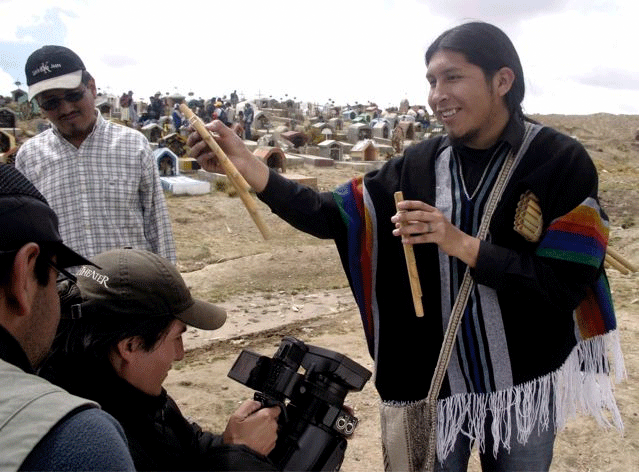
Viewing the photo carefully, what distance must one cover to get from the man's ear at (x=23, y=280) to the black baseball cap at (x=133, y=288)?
707 mm

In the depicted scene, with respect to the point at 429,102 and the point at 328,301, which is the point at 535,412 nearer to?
the point at 429,102

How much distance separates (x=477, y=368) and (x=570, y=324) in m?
0.32

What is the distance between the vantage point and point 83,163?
309 centimetres

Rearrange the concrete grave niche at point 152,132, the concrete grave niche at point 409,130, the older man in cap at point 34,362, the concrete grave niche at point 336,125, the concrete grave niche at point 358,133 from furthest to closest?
the concrete grave niche at point 336,125, the concrete grave niche at point 409,130, the concrete grave niche at point 358,133, the concrete grave niche at point 152,132, the older man in cap at point 34,362

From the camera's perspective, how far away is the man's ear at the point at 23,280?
997 millimetres

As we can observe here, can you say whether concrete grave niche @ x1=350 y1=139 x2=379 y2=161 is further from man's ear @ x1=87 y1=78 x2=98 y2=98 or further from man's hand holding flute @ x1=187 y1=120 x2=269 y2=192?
man's hand holding flute @ x1=187 y1=120 x2=269 y2=192

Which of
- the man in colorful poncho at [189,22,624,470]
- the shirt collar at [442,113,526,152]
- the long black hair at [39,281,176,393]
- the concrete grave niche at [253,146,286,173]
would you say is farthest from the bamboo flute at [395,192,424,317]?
the concrete grave niche at [253,146,286,173]

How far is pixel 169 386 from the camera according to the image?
4.37 metres

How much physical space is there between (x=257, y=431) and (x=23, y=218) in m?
1.01

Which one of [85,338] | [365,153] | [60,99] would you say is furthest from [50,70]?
[365,153]

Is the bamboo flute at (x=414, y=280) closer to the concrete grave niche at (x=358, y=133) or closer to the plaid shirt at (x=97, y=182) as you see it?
the plaid shirt at (x=97, y=182)

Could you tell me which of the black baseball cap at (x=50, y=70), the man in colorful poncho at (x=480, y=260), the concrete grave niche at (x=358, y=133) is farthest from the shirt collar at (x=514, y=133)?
the concrete grave niche at (x=358, y=133)

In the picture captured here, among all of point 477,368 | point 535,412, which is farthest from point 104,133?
point 535,412

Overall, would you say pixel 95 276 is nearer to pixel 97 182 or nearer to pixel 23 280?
pixel 23 280
